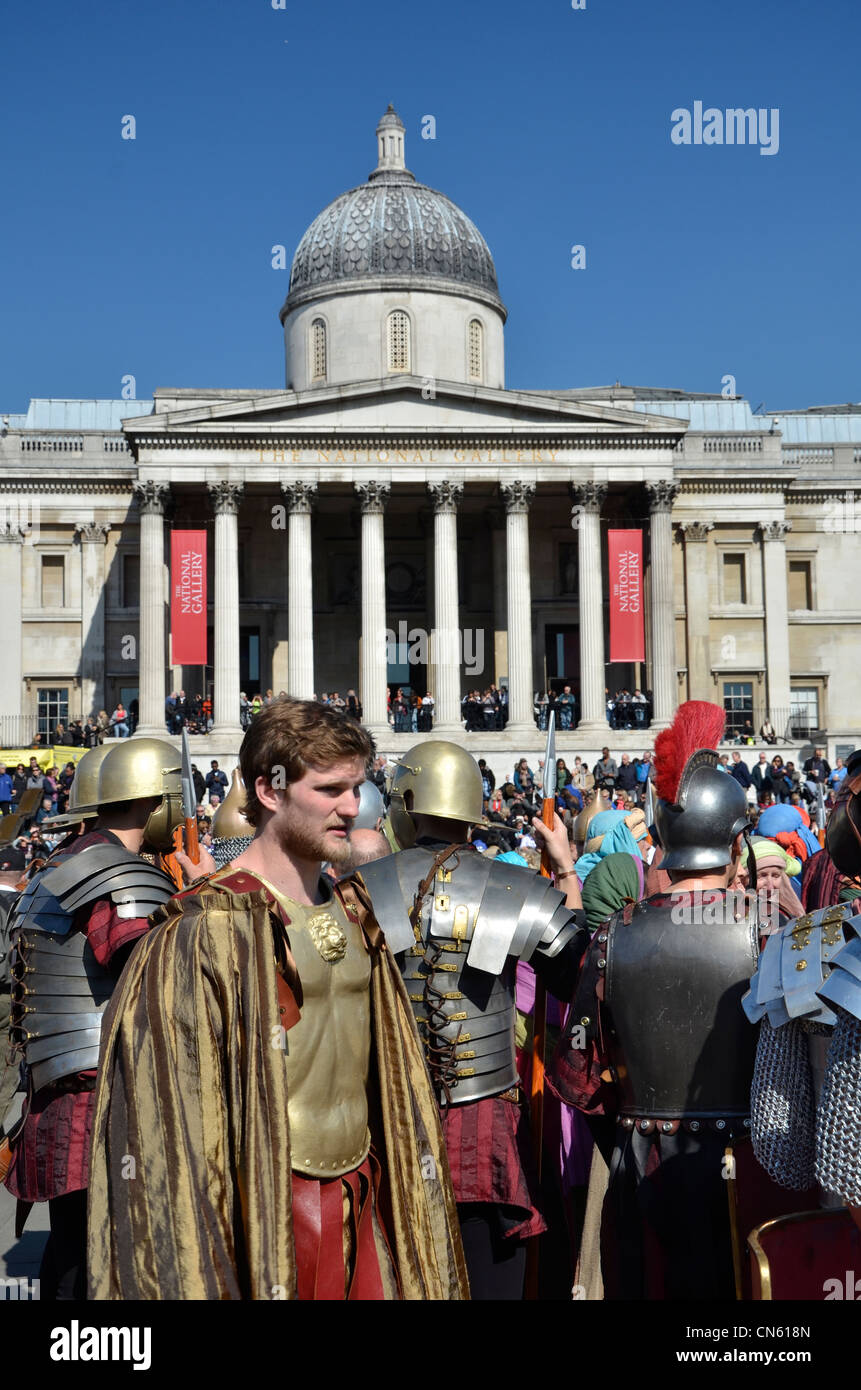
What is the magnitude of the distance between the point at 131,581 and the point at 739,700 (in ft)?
63.3

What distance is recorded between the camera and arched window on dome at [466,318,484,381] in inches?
1850

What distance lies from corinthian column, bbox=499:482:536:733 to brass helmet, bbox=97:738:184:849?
3474 centimetres

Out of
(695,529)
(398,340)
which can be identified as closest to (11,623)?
(398,340)

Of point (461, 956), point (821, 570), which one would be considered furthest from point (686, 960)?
point (821, 570)

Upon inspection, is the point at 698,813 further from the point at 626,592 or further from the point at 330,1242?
the point at 626,592

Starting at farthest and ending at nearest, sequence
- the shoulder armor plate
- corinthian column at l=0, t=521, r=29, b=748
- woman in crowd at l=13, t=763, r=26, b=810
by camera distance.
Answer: corinthian column at l=0, t=521, r=29, b=748, woman in crowd at l=13, t=763, r=26, b=810, the shoulder armor plate

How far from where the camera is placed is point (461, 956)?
17.7 ft

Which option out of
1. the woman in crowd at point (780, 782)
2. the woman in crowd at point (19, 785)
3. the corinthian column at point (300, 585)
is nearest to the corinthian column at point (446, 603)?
the corinthian column at point (300, 585)

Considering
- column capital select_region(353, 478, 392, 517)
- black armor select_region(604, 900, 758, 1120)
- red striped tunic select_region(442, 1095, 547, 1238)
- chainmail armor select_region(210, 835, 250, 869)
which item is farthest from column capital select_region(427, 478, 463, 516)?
black armor select_region(604, 900, 758, 1120)

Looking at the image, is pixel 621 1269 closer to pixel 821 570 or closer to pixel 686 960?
pixel 686 960

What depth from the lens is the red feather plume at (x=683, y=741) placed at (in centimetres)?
549

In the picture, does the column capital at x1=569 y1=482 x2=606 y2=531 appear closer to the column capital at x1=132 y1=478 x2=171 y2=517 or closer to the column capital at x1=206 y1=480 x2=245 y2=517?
the column capital at x1=206 y1=480 x2=245 y2=517

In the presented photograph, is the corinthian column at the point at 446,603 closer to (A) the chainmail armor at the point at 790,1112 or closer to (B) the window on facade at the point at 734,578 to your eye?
(B) the window on facade at the point at 734,578

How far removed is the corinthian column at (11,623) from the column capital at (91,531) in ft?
5.89
